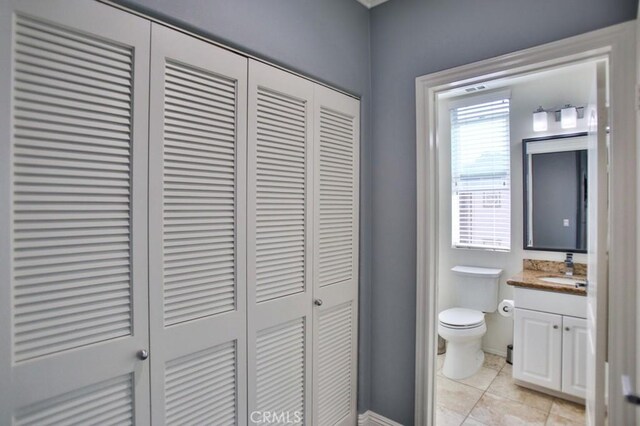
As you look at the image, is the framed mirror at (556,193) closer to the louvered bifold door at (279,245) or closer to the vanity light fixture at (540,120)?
the vanity light fixture at (540,120)

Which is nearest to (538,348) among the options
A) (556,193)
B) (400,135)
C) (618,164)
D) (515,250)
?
(515,250)

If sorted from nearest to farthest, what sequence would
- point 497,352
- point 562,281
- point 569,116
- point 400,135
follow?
point 400,135, point 562,281, point 569,116, point 497,352

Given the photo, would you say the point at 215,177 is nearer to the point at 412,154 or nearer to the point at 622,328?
the point at 412,154

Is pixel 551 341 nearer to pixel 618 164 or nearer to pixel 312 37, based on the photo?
pixel 618 164

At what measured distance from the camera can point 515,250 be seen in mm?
3010

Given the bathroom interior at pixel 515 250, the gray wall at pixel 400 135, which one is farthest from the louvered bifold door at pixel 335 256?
the bathroom interior at pixel 515 250

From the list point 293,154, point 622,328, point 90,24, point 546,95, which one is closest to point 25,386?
point 90,24

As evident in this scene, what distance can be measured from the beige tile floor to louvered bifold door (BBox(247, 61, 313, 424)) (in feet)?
4.24

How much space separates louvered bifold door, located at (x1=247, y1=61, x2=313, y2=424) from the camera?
55.3 inches

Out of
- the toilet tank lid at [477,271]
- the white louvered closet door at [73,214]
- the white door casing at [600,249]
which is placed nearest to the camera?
the white louvered closet door at [73,214]

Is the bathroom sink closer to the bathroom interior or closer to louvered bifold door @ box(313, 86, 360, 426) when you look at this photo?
the bathroom interior

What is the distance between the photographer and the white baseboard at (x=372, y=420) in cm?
197

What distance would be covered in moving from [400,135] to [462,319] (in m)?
1.79

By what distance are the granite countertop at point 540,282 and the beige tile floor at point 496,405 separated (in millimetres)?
818
